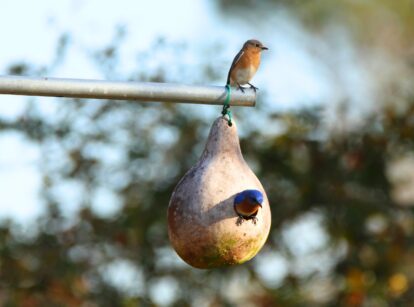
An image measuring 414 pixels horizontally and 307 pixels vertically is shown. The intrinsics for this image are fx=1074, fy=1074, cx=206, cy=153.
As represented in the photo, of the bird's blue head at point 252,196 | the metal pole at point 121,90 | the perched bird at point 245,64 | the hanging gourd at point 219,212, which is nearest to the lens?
the metal pole at point 121,90

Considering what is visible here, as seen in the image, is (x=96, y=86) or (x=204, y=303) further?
(x=204, y=303)

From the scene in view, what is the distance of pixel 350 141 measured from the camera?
31.8 feet

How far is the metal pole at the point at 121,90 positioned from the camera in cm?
431

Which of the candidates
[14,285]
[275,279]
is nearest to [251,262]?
[275,279]

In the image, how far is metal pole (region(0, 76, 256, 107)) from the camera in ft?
14.1

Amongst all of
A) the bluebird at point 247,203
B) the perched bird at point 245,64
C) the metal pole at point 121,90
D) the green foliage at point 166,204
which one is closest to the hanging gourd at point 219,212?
the bluebird at point 247,203

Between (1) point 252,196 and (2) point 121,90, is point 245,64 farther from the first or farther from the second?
(2) point 121,90

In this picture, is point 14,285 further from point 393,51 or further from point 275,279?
point 393,51

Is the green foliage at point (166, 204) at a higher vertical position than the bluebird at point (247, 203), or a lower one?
higher

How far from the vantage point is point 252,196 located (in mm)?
4809

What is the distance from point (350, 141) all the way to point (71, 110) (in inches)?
98.8

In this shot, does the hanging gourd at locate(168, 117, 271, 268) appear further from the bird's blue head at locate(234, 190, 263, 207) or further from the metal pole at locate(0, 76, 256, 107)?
the metal pole at locate(0, 76, 256, 107)

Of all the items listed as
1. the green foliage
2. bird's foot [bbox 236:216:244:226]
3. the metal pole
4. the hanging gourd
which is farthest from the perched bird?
the green foliage

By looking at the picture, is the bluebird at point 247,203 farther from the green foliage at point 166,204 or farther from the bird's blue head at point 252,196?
the green foliage at point 166,204
